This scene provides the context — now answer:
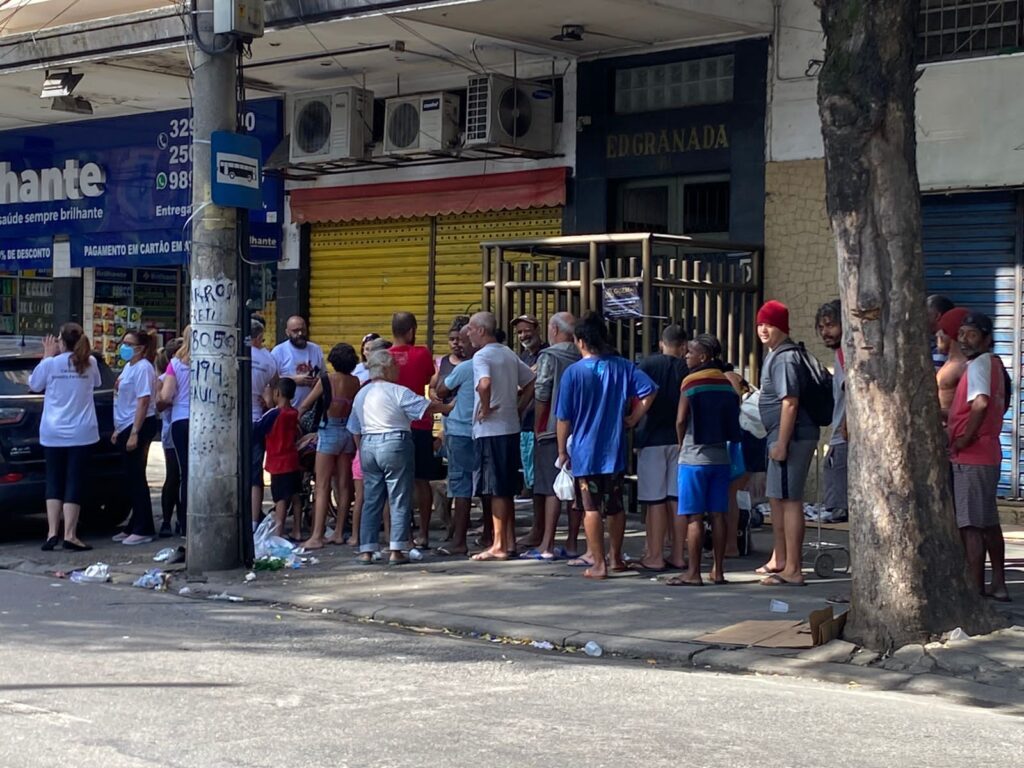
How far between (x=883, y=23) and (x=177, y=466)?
748cm

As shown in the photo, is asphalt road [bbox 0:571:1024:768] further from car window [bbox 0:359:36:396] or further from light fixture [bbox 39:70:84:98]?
light fixture [bbox 39:70:84:98]

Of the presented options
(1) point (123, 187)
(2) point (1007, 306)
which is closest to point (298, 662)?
(2) point (1007, 306)

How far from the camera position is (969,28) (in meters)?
13.4

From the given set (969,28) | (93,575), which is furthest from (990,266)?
(93,575)

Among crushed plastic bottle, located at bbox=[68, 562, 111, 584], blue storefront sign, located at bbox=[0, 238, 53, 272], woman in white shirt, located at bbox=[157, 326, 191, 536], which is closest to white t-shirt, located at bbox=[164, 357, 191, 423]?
woman in white shirt, located at bbox=[157, 326, 191, 536]

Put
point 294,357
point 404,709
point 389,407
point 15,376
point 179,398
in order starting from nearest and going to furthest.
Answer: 1. point 404,709
2. point 389,407
3. point 179,398
4. point 15,376
5. point 294,357

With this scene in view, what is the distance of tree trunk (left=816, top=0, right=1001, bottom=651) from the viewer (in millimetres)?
8078

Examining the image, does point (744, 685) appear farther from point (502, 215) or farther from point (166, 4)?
point (166, 4)

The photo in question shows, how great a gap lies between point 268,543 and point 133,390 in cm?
198

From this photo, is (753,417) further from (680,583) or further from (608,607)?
(608,607)

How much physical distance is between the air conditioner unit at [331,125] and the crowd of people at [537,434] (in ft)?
12.9

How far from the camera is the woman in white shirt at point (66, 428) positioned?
12227 millimetres

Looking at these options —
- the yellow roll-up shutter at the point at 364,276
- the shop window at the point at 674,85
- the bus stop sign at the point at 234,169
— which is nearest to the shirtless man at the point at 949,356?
the bus stop sign at the point at 234,169

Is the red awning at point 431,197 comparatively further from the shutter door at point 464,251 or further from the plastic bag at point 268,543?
the plastic bag at point 268,543
